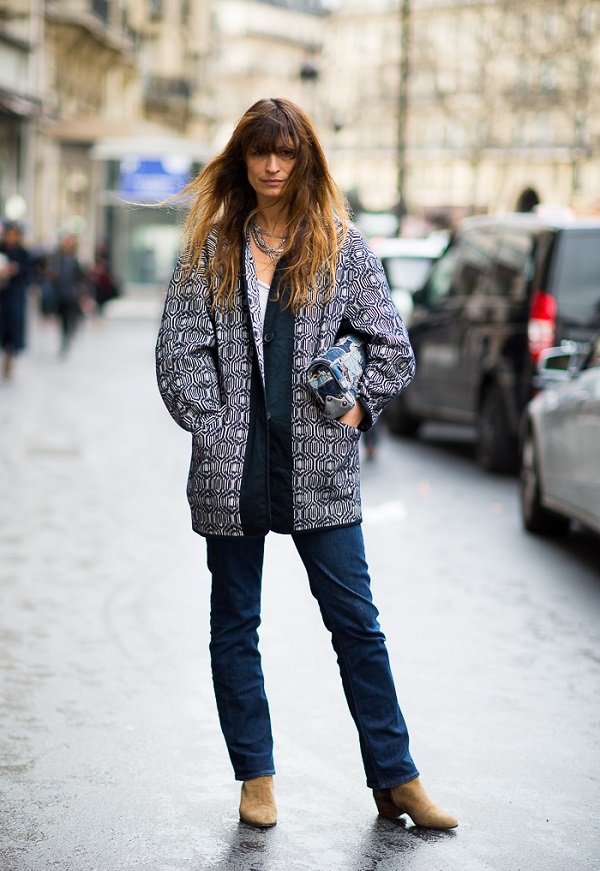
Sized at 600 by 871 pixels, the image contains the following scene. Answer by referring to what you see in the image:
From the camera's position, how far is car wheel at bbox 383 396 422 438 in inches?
609

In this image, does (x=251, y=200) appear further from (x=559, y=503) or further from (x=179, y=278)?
(x=559, y=503)

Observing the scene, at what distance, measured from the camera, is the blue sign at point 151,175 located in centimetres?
4178

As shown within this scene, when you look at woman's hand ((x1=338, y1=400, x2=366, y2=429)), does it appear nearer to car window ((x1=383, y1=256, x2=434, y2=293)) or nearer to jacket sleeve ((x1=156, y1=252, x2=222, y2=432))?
jacket sleeve ((x1=156, y1=252, x2=222, y2=432))

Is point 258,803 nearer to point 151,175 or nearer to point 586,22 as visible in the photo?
point 151,175

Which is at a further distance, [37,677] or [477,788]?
[37,677]

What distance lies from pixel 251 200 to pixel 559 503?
4.85 m

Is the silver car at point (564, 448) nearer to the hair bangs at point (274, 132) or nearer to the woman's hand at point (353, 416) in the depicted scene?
the woman's hand at point (353, 416)

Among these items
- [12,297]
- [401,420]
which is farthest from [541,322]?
[12,297]

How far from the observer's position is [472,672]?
6.07m

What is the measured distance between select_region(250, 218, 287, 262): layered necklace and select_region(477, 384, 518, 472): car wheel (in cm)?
835

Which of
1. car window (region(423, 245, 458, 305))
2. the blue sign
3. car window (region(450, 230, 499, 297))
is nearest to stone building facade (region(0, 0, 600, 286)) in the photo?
the blue sign

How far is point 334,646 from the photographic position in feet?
14.0

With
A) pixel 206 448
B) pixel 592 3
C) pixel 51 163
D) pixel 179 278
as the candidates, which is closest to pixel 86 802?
pixel 206 448

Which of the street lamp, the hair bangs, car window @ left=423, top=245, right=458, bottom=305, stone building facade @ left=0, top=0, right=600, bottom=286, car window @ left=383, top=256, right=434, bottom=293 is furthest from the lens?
stone building facade @ left=0, top=0, right=600, bottom=286
